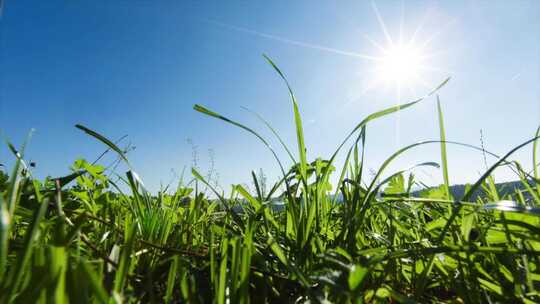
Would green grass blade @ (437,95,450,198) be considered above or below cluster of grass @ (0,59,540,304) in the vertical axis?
above

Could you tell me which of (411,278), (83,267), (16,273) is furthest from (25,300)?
(411,278)

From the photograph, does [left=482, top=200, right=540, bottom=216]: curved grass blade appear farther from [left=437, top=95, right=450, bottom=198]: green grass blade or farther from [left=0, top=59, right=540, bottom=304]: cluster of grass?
[left=437, top=95, right=450, bottom=198]: green grass blade

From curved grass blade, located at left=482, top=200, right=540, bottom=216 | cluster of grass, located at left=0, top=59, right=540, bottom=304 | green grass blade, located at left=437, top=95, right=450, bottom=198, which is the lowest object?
cluster of grass, located at left=0, top=59, right=540, bottom=304

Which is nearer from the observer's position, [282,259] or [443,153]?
[282,259]

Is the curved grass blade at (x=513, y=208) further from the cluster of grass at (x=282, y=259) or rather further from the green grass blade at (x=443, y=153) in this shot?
the green grass blade at (x=443, y=153)

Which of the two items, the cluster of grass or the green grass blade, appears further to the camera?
the green grass blade

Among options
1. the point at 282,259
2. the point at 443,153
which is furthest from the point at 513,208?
the point at 282,259

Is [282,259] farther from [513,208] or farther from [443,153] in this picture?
[443,153]

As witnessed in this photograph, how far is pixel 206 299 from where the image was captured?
2.19 ft

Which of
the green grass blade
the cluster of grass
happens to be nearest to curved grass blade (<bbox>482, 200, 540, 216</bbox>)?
the cluster of grass

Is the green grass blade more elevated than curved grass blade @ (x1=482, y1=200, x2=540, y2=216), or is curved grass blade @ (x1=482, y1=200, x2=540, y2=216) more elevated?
the green grass blade

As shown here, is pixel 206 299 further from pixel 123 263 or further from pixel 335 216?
pixel 335 216

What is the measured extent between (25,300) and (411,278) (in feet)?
2.88

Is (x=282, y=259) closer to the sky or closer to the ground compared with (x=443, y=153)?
closer to the ground
